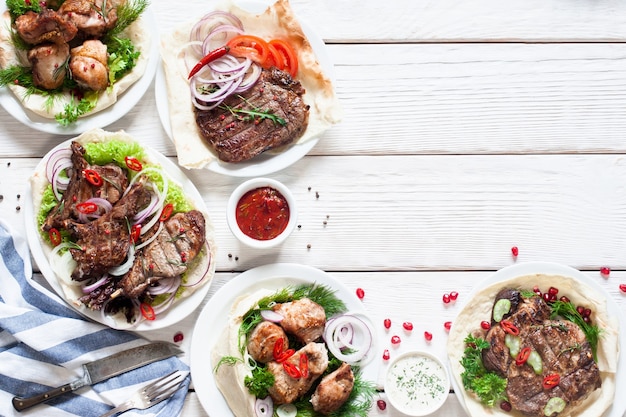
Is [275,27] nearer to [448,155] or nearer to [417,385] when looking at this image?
[448,155]

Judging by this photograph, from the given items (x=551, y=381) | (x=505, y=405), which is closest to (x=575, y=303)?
(x=551, y=381)

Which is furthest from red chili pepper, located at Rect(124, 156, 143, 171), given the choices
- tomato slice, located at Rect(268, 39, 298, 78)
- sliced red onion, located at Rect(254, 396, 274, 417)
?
sliced red onion, located at Rect(254, 396, 274, 417)

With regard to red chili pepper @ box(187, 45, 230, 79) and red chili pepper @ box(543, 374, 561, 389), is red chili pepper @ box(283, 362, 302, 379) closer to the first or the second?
red chili pepper @ box(543, 374, 561, 389)

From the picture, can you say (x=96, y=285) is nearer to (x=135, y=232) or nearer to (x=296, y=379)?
(x=135, y=232)

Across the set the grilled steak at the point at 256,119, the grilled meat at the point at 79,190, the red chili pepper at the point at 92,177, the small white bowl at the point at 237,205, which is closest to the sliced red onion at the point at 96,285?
the grilled meat at the point at 79,190

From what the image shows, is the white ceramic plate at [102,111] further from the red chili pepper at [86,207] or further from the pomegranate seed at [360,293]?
the pomegranate seed at [360,293]
